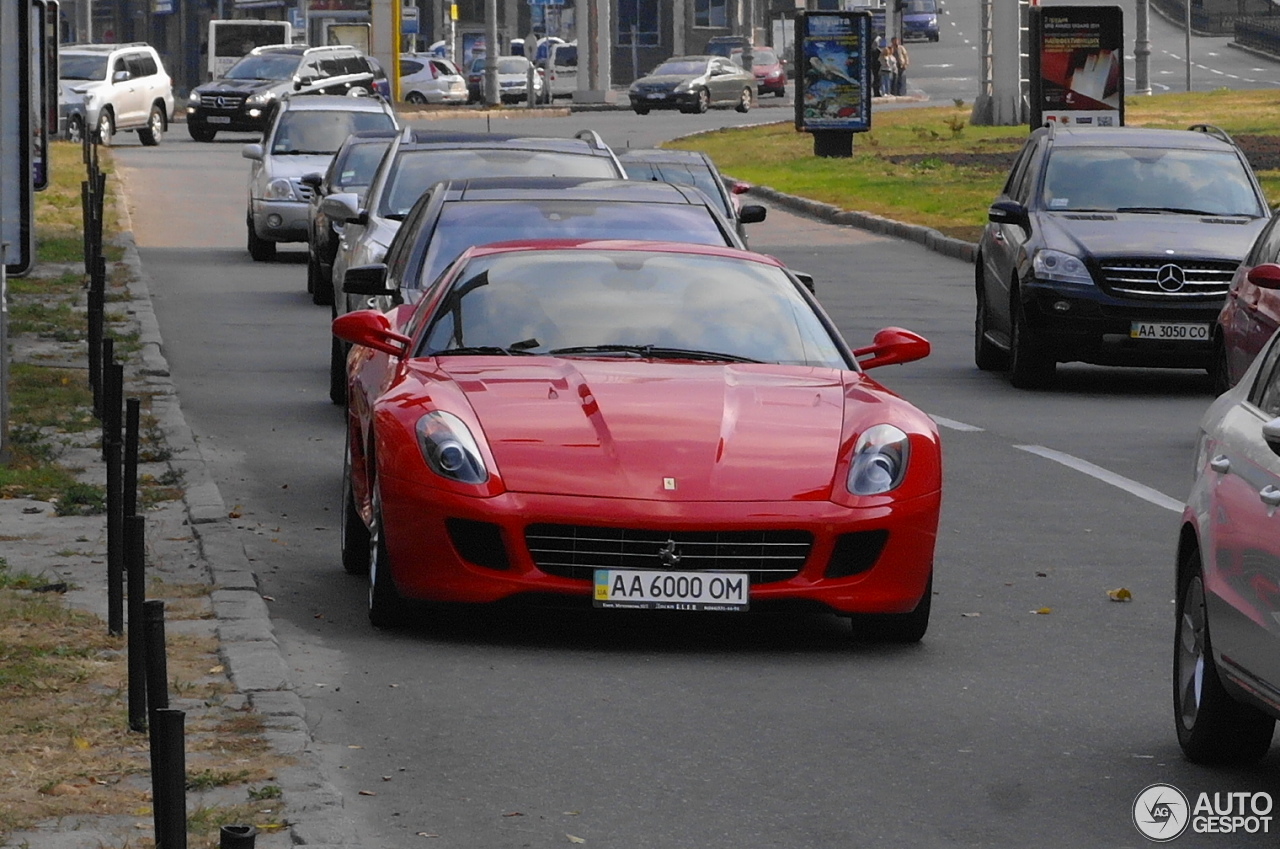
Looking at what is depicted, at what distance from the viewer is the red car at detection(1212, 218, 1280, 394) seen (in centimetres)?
1352

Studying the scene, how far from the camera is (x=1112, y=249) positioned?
56.7 ft

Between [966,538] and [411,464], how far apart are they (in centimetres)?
325

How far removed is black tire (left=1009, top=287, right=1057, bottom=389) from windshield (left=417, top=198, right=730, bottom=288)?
210 inches

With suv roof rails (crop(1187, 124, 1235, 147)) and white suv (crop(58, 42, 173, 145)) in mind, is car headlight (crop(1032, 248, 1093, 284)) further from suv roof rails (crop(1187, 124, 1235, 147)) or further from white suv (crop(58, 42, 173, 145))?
white suv (crop(58, 42, 173, 145))

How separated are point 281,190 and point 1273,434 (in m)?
21.7

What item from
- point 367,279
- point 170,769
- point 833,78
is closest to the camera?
point 170,769

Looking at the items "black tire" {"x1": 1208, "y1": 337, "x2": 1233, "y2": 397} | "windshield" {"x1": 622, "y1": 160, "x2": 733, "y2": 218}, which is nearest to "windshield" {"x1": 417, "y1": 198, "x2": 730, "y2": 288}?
"black tire" {"x1": 1208, "y1": 337, "x2": 1233, "y2": 397}

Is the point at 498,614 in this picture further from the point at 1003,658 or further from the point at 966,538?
the point at 966,538

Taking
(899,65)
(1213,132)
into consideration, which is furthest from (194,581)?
(899,65)

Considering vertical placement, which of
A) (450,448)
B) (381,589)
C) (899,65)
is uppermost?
(899,65)

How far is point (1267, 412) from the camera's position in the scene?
6957mm

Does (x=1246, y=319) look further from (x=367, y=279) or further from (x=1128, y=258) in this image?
(x=367, y=279)

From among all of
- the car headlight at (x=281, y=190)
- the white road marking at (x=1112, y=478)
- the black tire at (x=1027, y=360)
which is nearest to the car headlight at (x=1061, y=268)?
the black tire at (x=1027, y=360)

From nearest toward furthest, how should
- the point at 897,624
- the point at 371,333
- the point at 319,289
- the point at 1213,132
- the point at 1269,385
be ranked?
the point at 1269,385 < the point at 897,624 < the point at 371,333 < the point at 1213,132 < the point at 319,289
